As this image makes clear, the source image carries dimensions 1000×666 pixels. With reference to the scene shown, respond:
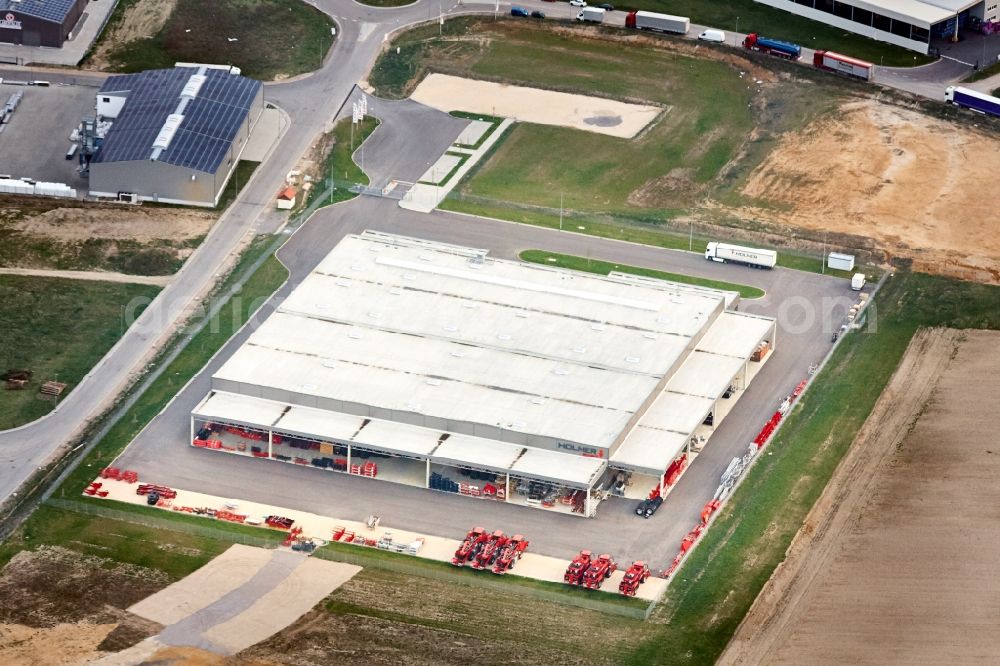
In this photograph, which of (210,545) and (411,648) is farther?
(210,545)

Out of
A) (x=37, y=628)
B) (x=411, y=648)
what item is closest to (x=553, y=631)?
(x=411, y=648)

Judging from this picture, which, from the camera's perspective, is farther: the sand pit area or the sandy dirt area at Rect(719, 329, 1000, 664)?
the sand pit area

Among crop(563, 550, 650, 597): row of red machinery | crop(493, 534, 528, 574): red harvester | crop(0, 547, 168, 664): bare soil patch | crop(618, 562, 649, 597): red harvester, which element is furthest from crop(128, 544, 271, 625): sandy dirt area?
crop(618, 562, 649, 597): red harvester

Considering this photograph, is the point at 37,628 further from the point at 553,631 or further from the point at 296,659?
the point at 553,631

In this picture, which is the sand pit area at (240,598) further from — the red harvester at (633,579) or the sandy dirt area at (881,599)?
the sandy dirt area at (881,599)

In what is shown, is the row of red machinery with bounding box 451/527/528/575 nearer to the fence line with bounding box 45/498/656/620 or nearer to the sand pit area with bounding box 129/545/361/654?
the fence line with bounding box 45/498/656/620

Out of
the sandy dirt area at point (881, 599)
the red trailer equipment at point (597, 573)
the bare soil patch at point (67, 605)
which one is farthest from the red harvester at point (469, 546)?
the bare soil patch at point (67, 605)
